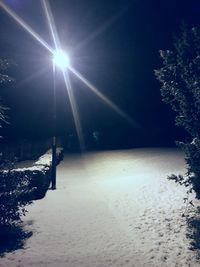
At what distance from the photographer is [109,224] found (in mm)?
8531

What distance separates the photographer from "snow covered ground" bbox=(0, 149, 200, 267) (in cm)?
655

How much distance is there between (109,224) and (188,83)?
4.27m

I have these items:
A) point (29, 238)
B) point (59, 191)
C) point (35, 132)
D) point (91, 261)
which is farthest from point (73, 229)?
point (35, 132)

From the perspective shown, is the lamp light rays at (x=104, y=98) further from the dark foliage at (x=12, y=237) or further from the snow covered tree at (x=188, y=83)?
the dark foliage at (x=12, y=237)

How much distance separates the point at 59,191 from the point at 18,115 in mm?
23206

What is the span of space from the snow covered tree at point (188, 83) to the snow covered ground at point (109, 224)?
1646mm

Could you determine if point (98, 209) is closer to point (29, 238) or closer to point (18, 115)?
point (29, 238)

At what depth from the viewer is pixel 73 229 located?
8.26 meters

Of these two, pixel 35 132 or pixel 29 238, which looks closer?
pixel 29 238

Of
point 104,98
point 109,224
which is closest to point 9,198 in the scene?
point 109,224

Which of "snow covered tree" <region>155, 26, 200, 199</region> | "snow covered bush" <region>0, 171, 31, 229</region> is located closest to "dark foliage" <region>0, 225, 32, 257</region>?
"snow covered bush" <region>0, 171, 31, 229</region>

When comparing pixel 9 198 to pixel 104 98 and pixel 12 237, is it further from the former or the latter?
pixel 104 98

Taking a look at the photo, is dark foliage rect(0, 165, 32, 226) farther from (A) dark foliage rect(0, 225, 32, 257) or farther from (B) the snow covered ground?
(B) the snow covered ground

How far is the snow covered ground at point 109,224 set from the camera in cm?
655
